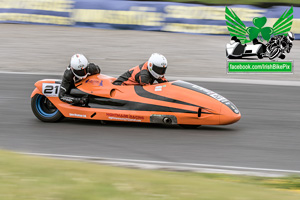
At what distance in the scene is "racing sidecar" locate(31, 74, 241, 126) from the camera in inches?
346

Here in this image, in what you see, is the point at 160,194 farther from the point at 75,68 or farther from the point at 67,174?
the point at 75,68

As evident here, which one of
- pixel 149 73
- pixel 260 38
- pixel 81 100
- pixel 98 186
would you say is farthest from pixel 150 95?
pixel 260 38

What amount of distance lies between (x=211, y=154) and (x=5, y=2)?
53.6 feet

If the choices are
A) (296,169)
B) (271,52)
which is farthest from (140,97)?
(271,52)

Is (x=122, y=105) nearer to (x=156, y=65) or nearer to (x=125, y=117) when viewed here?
(x=125, y=117)

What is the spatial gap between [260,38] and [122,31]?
5624 mm

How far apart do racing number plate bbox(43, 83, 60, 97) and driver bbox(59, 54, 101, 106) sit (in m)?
0.13

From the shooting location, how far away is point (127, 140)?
27.5 ft

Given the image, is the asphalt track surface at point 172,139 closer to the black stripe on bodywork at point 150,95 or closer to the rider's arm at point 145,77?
the black stripe on bodywork at point 150,95

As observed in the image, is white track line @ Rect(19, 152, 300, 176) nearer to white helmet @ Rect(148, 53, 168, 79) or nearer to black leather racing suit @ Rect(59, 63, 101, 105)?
black leather racing suit @ Rect(59, 63, 101, 105)

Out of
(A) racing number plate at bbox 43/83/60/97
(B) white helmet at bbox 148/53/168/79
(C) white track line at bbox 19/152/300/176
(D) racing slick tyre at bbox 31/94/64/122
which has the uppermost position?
(B) white helmet at bbox 148/53/168/79

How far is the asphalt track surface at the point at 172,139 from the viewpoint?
24.7 ft

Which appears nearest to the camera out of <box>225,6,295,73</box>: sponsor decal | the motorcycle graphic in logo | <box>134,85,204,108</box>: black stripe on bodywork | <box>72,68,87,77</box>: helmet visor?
<box>134,85,204,108</box>: black stripe on bodywork

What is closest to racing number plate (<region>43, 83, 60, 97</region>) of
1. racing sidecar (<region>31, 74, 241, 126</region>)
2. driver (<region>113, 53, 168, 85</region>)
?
racing sidecar (<region>31, 74, 241, 126</region>)
